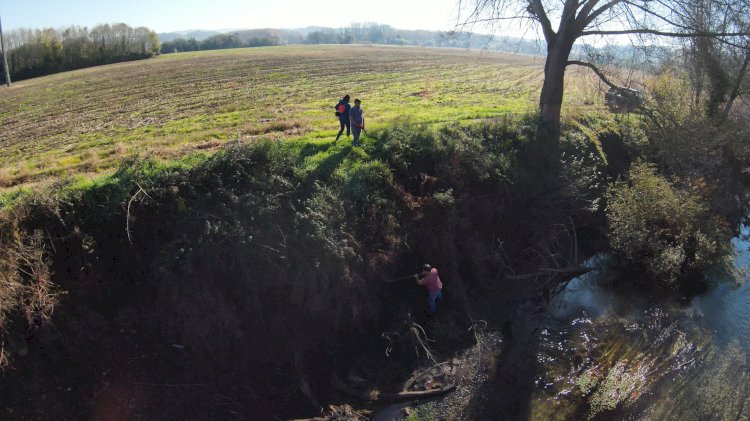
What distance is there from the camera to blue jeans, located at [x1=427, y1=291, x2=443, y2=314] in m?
10.9

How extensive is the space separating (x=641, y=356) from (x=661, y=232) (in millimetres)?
4500

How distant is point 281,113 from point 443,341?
12339mm

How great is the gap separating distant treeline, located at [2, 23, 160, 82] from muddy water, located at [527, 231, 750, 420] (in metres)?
55.4

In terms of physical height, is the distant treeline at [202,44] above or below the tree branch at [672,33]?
above

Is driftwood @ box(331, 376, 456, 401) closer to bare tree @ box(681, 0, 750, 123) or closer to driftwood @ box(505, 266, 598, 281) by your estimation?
driftwood @ box(505, 266, 598, 281)

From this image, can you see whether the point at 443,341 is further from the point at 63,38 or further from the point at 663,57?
the point at 63,38

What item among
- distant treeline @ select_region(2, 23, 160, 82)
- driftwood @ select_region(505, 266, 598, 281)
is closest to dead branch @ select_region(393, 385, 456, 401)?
driftwood @ select_region(505, 266, 598, 281)

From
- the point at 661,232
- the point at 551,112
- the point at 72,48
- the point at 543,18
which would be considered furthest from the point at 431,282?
the point at 72,48

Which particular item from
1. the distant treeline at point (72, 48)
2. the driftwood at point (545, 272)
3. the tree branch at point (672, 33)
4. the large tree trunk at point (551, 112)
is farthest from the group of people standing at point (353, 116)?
the distant treeline at point (72, 48)

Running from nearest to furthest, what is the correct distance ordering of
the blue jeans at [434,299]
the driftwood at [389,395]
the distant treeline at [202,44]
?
the driftwood at [389,395] < the blue jeans at [434,299] < the distant treeline at [202,44]

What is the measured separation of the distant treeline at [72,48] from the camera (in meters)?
46.3

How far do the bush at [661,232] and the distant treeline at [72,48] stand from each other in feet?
181

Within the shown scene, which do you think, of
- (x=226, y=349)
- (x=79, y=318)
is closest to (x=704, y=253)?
(x=226, y=349)

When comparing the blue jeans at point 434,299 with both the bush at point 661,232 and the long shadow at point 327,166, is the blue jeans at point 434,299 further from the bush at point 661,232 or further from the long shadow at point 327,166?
the bush at point 661,232
